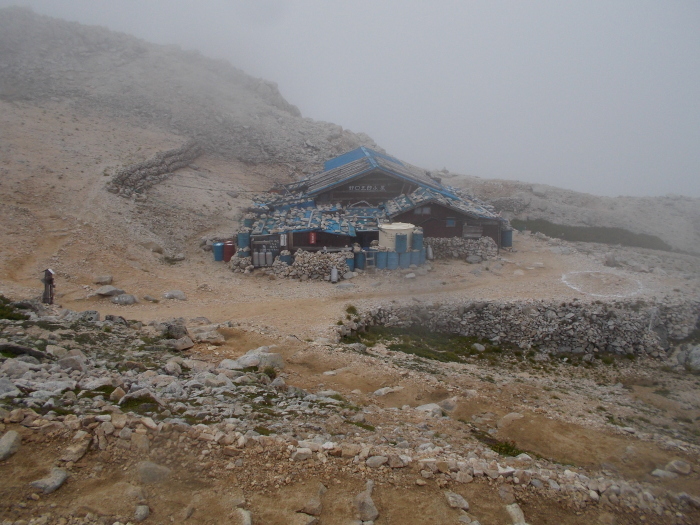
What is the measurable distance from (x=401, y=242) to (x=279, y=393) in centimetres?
1412

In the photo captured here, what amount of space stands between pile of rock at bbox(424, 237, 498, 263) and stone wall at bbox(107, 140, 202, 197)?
60.8 feet

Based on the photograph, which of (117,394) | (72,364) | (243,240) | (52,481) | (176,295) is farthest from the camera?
(243,240)

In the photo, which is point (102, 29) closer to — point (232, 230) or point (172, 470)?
point (232, 230)

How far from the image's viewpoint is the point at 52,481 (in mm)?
5902

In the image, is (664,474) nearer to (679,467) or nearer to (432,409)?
(679,467)

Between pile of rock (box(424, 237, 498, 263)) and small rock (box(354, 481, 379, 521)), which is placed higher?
pile of rock (box(424, 237, 498, 263))

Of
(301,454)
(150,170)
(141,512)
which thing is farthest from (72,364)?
(150,170)

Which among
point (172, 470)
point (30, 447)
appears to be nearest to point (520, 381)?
point (172, 470)

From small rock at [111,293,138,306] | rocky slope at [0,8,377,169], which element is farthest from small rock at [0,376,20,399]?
rocky slope at [0,8,377,169]

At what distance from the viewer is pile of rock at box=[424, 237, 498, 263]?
86.9 feet

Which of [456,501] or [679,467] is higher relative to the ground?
[456,501]

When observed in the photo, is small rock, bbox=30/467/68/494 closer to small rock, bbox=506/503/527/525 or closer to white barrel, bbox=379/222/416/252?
small rock, bbox=506/503/527/525

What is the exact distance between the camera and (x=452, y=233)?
27.5 metres

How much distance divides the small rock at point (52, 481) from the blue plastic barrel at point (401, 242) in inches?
735
